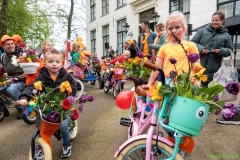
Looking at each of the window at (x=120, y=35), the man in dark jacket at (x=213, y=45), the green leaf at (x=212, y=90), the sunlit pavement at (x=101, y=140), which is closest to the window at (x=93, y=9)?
the window at (x=120, y=35)

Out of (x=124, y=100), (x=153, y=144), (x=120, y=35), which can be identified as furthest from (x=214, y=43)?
(x=120, y=35)

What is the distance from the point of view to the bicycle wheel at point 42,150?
177 cm

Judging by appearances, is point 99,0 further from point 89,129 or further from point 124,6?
point 89,129

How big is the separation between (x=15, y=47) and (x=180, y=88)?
3735 mm

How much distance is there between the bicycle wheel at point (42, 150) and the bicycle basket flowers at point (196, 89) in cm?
118

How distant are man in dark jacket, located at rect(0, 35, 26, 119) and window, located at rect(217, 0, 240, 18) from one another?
777cm

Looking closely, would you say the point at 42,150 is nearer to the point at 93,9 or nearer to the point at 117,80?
the point at 117,80

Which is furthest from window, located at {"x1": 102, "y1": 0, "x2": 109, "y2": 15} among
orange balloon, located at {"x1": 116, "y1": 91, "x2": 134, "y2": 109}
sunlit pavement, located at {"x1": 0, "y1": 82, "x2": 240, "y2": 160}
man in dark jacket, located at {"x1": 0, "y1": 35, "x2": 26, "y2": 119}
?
orange balloon, located at {"x1": 116, "y1": 91, "x2": 134, "y2": 109}

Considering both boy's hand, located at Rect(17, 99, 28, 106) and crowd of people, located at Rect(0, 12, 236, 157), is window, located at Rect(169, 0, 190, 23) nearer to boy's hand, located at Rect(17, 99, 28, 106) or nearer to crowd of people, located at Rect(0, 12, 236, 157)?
crowd of people, located at Rect(0, 12, 236, 157)

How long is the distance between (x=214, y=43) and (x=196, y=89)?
2.34m

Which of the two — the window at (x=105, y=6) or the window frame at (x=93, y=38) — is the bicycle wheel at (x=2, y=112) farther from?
the window frame at (x=93, y=38)

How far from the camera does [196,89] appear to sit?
1.22m

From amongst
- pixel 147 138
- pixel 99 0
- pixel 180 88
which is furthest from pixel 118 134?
pixel 99 0

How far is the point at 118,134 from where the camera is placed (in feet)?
9.51
